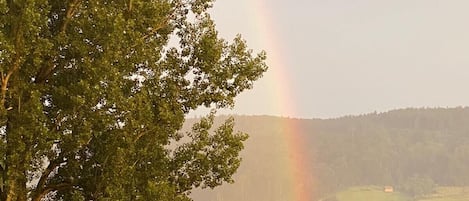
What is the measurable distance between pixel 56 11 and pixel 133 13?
194cm

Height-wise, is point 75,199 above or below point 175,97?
below

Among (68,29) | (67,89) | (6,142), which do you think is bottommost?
(6,142)

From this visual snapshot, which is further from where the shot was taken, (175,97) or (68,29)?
(175,97)

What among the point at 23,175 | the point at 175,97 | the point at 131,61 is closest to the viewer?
the point at 23,175

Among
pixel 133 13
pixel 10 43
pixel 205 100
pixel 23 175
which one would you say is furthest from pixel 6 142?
pixel 205 100

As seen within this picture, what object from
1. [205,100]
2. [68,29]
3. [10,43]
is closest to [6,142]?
[10,43]

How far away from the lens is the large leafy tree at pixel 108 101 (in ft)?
47.1

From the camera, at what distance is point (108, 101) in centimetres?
1486

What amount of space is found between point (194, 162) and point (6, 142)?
4.95 m

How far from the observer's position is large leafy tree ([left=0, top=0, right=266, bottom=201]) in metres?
14.4

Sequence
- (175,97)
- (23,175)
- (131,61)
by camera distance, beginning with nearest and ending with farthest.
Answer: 1. (23,175)
2. (131,61)
3. (175,97)

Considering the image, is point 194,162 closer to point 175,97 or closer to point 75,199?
point 175,97

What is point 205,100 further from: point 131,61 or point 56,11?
point 56,11

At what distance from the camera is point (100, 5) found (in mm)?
15578
